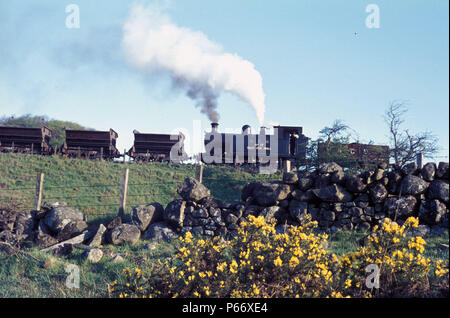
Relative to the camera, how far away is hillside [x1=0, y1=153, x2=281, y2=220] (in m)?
17.1

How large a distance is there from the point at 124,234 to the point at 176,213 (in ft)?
5.62

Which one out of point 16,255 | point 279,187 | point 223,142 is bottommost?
point 16,255

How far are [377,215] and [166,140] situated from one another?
22.0m

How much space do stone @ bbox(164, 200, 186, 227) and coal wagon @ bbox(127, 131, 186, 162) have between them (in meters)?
18.4

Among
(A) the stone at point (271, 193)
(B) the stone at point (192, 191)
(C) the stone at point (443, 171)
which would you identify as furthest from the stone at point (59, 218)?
(C) the stone at point (443, 171)

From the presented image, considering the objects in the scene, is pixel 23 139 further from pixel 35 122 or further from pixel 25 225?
pixel 35 122

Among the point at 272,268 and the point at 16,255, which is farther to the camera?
the point at 16,255

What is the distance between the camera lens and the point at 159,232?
10.6 m

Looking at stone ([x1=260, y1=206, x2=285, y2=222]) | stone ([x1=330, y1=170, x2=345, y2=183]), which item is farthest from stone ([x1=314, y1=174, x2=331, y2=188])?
stone ([x1=260, y1=206, x2=285, y2=222])

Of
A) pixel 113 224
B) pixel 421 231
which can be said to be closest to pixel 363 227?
pixel 421 231

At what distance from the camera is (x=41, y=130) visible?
29.6 meters

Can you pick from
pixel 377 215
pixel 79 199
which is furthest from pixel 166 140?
pixel 377 215
